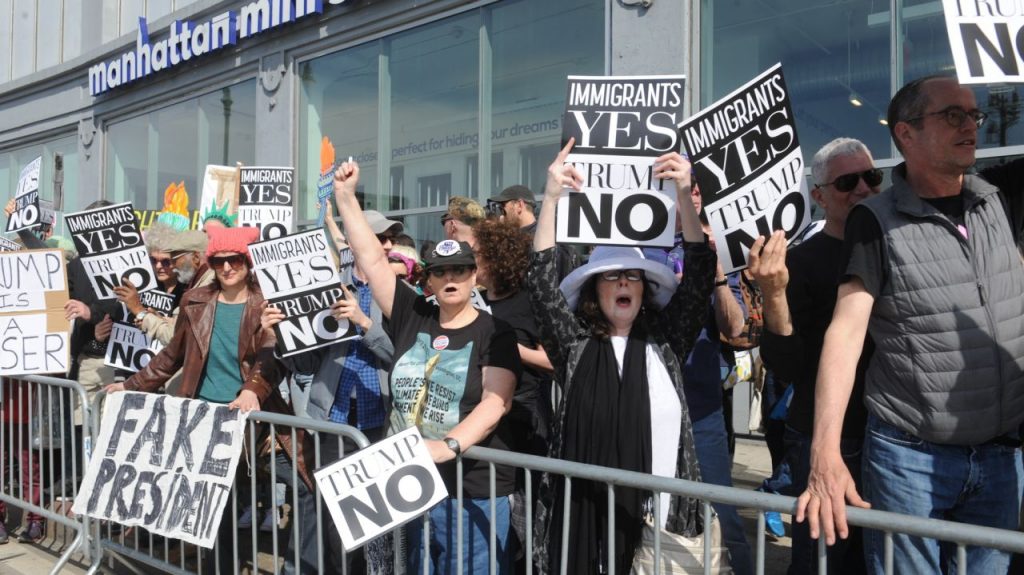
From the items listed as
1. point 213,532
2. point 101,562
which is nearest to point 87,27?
point 101,562

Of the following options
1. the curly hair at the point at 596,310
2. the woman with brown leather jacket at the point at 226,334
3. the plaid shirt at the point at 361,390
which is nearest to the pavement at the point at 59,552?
the woman with brown leather jacket at the point at 226,334

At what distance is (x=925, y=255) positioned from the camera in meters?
2.47

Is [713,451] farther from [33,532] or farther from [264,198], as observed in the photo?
[264,198]

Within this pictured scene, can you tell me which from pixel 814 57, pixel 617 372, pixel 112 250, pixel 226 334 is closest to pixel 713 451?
pixel 617 372

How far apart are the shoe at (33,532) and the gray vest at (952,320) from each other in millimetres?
5647

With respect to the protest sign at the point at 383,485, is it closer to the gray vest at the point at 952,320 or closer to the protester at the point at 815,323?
the protester at the point at 815,323

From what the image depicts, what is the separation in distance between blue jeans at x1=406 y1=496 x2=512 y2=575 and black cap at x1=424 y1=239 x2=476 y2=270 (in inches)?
37.7

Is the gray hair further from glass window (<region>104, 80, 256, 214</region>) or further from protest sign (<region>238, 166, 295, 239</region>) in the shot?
glass window (<region>104, 80, 256, 214</region>)

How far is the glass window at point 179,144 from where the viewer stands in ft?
43.2

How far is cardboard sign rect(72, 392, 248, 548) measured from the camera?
4.07m

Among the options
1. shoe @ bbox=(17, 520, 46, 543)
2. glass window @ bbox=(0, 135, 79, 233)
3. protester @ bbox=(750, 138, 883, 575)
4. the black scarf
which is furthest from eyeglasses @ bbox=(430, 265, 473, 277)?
glass window @ bbox=(0, 135, 79, 233)

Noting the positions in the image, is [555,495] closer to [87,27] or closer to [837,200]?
[837,200]

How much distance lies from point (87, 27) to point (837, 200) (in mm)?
16780

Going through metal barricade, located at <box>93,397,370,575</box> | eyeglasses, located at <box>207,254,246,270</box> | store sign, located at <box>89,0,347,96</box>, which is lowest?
metal barricade, located at <box>93,397,370,575</box>
